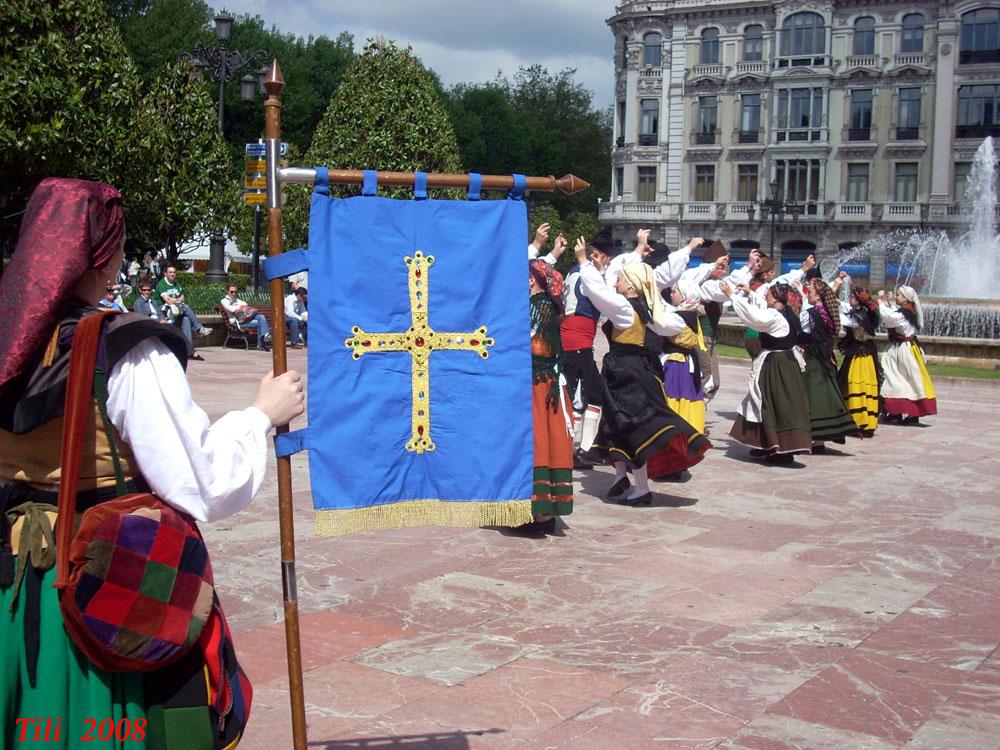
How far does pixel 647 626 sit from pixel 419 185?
115 inches

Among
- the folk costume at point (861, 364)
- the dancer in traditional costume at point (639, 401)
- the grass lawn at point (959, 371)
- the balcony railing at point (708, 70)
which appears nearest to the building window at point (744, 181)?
the balcony railing at point (708, 70)

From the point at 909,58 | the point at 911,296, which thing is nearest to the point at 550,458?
the point at 911,296

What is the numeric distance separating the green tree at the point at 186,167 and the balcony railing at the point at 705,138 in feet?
125

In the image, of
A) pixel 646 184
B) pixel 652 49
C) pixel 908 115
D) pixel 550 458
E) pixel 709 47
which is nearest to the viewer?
pixel 550 458

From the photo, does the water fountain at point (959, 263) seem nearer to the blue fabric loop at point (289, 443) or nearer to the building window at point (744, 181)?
the building window at point (744, 181)

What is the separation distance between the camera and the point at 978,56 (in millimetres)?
53312

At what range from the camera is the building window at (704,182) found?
59281 mm

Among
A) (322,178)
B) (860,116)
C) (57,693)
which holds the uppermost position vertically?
(860,116)

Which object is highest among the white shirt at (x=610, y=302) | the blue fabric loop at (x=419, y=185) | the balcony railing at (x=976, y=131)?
the balcony railing at (x=976, y=131)

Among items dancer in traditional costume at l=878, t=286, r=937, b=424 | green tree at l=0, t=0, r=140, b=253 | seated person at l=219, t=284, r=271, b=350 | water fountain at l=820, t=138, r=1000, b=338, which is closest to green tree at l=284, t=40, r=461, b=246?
seated person at l=219, t=284, r=271, b=350

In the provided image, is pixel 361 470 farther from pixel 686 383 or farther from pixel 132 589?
pixel 686 383

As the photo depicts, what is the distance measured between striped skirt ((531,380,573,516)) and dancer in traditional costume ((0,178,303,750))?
4.74m

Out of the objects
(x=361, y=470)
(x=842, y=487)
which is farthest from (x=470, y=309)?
(x=842, y=487)

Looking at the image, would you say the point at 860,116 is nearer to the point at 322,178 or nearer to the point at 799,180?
the point at 799,180
